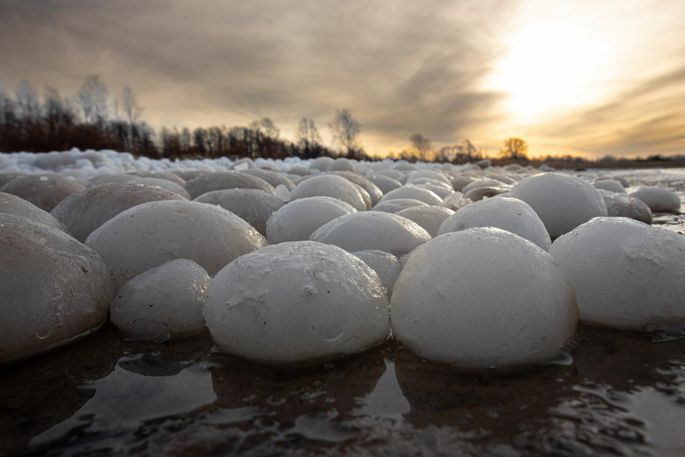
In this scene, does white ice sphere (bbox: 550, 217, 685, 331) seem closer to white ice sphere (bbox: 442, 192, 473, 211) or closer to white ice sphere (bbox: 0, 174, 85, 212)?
white ice sphere (bbox: 442, 192, 473, 211)

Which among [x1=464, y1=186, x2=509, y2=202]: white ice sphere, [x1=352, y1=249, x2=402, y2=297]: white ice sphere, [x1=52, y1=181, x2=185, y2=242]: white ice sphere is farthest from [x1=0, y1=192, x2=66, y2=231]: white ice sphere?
[x1=464, y1=186, x2=509, y2=202]: white ice sphere

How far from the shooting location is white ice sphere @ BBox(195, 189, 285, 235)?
251cm

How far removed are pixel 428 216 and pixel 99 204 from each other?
5.06 feet

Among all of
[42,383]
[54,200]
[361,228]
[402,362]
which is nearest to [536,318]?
[402,362]

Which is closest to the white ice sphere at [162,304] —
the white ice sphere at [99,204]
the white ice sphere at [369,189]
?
the white ice sphere at [99,204]

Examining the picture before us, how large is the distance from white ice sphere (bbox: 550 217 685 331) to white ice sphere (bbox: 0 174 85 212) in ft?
9.79

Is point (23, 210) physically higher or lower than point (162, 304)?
higher

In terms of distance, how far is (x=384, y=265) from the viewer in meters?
1.37

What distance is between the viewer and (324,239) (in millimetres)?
1651

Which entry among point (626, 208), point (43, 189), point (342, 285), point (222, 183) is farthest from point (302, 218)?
point (626, 208)

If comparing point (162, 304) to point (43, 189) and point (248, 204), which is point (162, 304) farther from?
point (43, 189)

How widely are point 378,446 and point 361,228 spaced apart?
0.96m

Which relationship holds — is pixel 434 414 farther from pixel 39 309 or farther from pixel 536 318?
pixel 39 309

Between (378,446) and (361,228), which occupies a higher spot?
(361,228)
